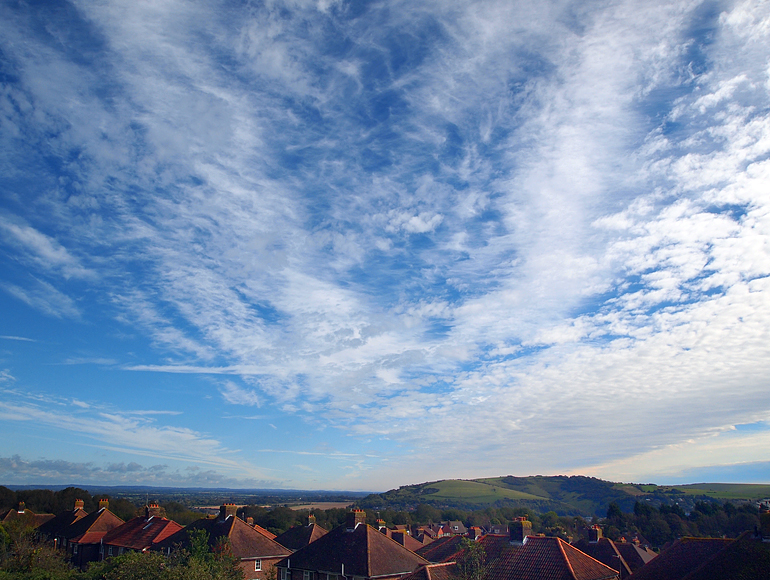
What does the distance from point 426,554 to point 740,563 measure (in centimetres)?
2844

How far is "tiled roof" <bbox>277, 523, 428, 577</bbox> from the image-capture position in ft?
114

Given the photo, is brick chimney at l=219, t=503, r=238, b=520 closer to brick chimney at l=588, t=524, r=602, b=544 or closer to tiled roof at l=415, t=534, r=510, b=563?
tiled roof at l=415, t=534, r=510, b=563

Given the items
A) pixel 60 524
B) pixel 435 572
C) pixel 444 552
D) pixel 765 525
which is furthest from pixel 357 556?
Answer: pixel 60 524

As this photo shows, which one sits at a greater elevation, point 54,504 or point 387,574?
point 54,504

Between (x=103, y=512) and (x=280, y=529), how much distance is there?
2194 inches

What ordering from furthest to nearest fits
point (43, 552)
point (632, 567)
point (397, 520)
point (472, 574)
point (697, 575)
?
point (397, 520) < point (632, 567) < point (43, 552) < point (472, 574) < point (697, 575)

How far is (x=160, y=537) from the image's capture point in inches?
2005

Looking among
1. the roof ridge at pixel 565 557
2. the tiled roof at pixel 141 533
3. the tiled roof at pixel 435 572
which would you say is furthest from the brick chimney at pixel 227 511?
the roof ridge at pixel 565 557

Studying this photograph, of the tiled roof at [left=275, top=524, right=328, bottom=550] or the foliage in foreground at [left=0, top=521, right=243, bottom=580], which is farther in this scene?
the tiled roof at [left=275, top=524, right=328, bottom=550]

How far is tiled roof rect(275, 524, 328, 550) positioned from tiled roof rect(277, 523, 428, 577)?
22423 mm

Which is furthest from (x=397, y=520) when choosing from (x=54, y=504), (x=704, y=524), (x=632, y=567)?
(x=632, y=567)

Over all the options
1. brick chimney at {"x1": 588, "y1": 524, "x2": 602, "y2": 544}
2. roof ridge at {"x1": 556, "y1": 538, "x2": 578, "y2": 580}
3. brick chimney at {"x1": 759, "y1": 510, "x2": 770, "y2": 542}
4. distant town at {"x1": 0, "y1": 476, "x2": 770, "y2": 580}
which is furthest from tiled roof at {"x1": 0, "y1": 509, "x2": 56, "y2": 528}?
brick chimney at {"x1": 759, "y1": 510, "x2": 770, "y2": 542}

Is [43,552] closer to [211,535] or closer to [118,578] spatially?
[211,535]

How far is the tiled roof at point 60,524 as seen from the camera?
63719mm
